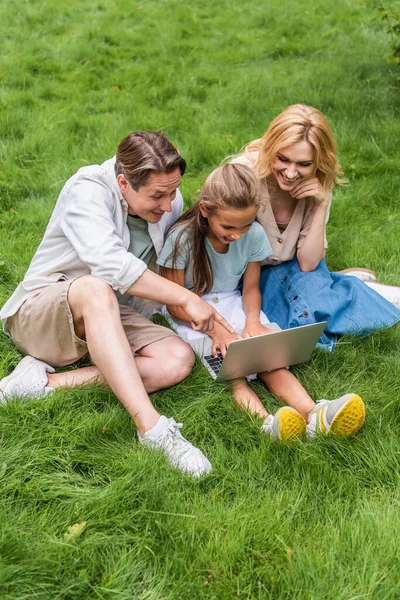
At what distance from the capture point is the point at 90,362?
10.1ft

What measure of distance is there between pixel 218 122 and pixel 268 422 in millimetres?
3276

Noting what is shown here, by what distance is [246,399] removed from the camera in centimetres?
290

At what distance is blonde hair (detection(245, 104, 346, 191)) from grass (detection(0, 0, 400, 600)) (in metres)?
0.86

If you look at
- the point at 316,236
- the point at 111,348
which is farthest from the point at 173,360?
the point at 316,236

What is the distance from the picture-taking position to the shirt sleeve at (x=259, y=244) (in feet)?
10.6

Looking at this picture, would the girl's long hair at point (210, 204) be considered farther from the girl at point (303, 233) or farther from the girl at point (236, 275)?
the girl at point (303, 233)

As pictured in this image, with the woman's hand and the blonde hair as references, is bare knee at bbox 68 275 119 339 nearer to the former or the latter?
the woman's hand

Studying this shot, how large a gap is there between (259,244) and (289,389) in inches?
29.2

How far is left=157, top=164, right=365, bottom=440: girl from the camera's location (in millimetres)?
2600

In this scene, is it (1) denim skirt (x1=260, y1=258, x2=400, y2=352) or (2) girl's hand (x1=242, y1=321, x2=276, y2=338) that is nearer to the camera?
(2) girl's hand (x1=242, y1=321, x2=276, y2=338)

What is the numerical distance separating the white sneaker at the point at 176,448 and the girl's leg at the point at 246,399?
1.30ft

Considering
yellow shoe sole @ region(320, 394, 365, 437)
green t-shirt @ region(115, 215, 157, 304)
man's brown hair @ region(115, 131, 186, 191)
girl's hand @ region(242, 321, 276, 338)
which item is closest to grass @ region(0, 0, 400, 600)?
yellow shoe sole @ region(320, 394, 365, 437)

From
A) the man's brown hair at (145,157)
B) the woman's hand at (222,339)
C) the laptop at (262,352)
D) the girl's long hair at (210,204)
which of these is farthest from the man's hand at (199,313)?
the man's brown hair at (145,157)

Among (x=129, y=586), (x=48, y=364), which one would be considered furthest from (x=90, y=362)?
(x=129, y=586)
